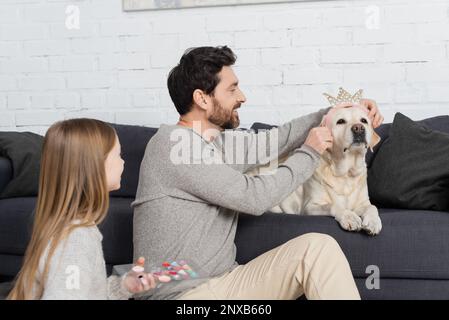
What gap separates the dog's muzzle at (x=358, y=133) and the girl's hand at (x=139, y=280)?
121 cm

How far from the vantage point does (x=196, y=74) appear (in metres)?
2.30

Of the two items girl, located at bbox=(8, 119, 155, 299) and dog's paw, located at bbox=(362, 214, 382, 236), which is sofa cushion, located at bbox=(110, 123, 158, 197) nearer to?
dog's paw, located at bbox=(362, 214, 382, 236)

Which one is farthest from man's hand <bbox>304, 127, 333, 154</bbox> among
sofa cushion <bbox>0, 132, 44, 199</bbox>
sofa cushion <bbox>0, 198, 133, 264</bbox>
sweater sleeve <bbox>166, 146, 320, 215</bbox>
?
Answer: sofa cushion <bbox>0, 132, 44, 199</bbox>

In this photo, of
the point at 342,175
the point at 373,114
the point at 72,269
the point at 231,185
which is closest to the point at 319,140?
the point at 231,185

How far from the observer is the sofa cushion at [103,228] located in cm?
274

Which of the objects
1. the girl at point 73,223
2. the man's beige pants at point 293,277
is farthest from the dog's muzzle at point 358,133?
the girl at point 73,223

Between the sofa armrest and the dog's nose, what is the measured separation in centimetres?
179

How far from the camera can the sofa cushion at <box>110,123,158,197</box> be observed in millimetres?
3369

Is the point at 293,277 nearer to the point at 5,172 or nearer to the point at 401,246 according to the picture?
the point at 401,246

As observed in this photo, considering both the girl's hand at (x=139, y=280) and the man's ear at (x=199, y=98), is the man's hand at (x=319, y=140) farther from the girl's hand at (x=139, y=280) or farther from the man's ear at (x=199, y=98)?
the girl's hand at (x=139, y=280)

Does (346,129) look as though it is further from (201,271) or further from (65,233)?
(65,233)
